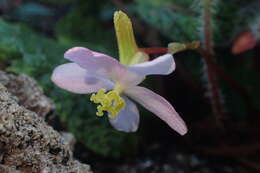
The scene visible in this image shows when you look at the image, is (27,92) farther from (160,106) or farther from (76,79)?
(160,106)

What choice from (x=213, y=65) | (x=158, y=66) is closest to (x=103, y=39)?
(x=213, y=65)

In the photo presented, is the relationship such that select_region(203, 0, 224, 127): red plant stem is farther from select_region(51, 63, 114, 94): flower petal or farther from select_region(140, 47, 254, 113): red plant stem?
select_region(51, 63, 114, 94): flower petal

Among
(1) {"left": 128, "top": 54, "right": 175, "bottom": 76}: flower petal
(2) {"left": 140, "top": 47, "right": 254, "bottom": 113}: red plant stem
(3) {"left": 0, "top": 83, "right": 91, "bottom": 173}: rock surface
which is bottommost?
(3) {"left": 0, "top": 83, "right": 91, "bottom": 173}: rock surface

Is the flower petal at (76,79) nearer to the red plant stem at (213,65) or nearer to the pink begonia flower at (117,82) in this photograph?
the pink begonia flower at (117,82)

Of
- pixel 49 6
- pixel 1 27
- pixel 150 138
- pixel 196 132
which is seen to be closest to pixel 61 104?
pixel 1 27

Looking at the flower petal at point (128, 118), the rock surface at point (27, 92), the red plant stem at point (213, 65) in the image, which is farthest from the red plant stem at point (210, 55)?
the rock surface at point (27, 92)

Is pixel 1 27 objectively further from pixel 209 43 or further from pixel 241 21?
pixel 241 21

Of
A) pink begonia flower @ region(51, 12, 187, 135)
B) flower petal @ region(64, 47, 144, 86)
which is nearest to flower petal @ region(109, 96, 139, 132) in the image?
pink begonia flower @ region(51, 12, 187, 135)
